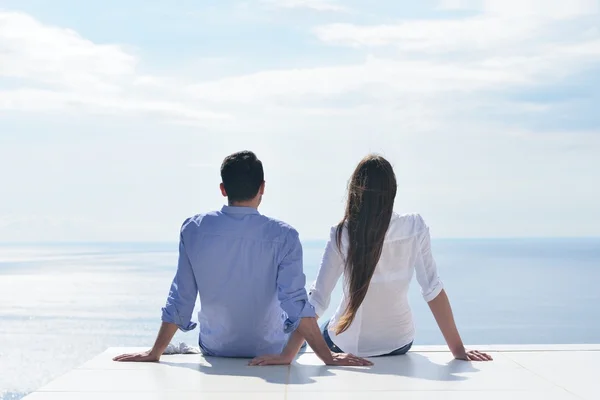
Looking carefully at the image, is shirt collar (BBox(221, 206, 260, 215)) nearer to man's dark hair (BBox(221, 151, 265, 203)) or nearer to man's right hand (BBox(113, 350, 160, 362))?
man's dark hair (BBox(221, 151, 265, 203))

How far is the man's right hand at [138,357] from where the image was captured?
375 cm

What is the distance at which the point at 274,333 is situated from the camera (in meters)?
3.77

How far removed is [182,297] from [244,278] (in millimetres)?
299

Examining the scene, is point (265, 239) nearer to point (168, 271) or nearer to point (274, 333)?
point (274, 333)

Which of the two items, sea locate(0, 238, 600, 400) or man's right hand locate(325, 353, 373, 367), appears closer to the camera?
man's right hand locate(325, 353, 373, 367)

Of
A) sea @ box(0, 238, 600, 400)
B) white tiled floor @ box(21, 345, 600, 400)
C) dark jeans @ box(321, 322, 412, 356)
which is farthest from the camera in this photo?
sea @ box(0, 238, 600, 400)

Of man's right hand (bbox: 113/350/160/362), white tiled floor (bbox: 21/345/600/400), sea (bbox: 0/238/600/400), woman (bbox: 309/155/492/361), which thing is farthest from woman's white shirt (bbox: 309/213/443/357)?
sea (bbox: 0/238/600/400)

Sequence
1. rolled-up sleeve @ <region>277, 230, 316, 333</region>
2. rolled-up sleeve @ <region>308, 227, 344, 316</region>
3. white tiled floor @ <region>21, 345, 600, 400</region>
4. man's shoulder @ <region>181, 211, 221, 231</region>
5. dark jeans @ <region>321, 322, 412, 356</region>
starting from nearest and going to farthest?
1. white tiled floor @ <region>21, 345, 600, 400</region>
2. rolled-up sleeve @ <region>277, 230, 316, 333</region>
3. man's shoulder @ <region>181, 211, 221, 231</region>
4. rolled-up sleeve @ <region>308, 227, 344, 316</region>
5. dark jeans @ <region>321, 322, 412, 356</region>

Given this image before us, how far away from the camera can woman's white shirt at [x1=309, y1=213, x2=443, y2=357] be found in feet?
12.4

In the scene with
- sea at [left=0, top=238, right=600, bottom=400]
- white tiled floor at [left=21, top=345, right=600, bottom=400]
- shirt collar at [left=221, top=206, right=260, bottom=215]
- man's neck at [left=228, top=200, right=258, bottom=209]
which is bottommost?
sea at [left=0, top=238, right=600, bottom=400]

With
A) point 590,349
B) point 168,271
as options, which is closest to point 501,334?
point 590,349

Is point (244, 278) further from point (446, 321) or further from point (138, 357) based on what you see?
point (446, 321)

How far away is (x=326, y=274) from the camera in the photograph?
379 centimetres

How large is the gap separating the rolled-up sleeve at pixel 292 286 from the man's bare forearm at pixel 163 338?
0.51 metres
